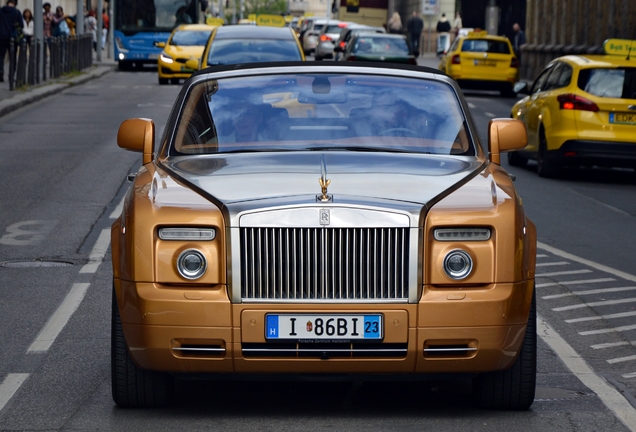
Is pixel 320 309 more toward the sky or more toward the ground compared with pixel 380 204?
more toward the ground

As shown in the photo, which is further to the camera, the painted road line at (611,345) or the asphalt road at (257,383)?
the painted road line at (611,345)

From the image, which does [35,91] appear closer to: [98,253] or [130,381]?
[98,253]

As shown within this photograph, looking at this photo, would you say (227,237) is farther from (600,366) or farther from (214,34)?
(214,34)

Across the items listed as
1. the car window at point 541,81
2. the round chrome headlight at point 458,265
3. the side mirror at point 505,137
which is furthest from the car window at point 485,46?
the round chrome headlight at point 458,265

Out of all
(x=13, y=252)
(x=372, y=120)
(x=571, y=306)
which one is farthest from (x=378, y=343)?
(x=13, y=252)

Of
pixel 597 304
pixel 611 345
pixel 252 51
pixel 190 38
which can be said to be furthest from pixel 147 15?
pixel 611 345

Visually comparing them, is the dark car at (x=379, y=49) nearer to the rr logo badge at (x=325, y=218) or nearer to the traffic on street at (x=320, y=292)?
the traffic on street at (x=320, y=292)

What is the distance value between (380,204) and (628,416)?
1478mm

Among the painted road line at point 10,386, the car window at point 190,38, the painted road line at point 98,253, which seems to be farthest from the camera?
the car window at point 190,38

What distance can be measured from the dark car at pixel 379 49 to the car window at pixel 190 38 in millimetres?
4156

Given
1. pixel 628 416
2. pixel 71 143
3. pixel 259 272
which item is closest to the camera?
pixel 259 272

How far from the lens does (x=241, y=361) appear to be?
17.8ft

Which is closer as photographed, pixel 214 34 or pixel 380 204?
pixel 380 204

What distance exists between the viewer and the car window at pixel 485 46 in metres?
35.8
